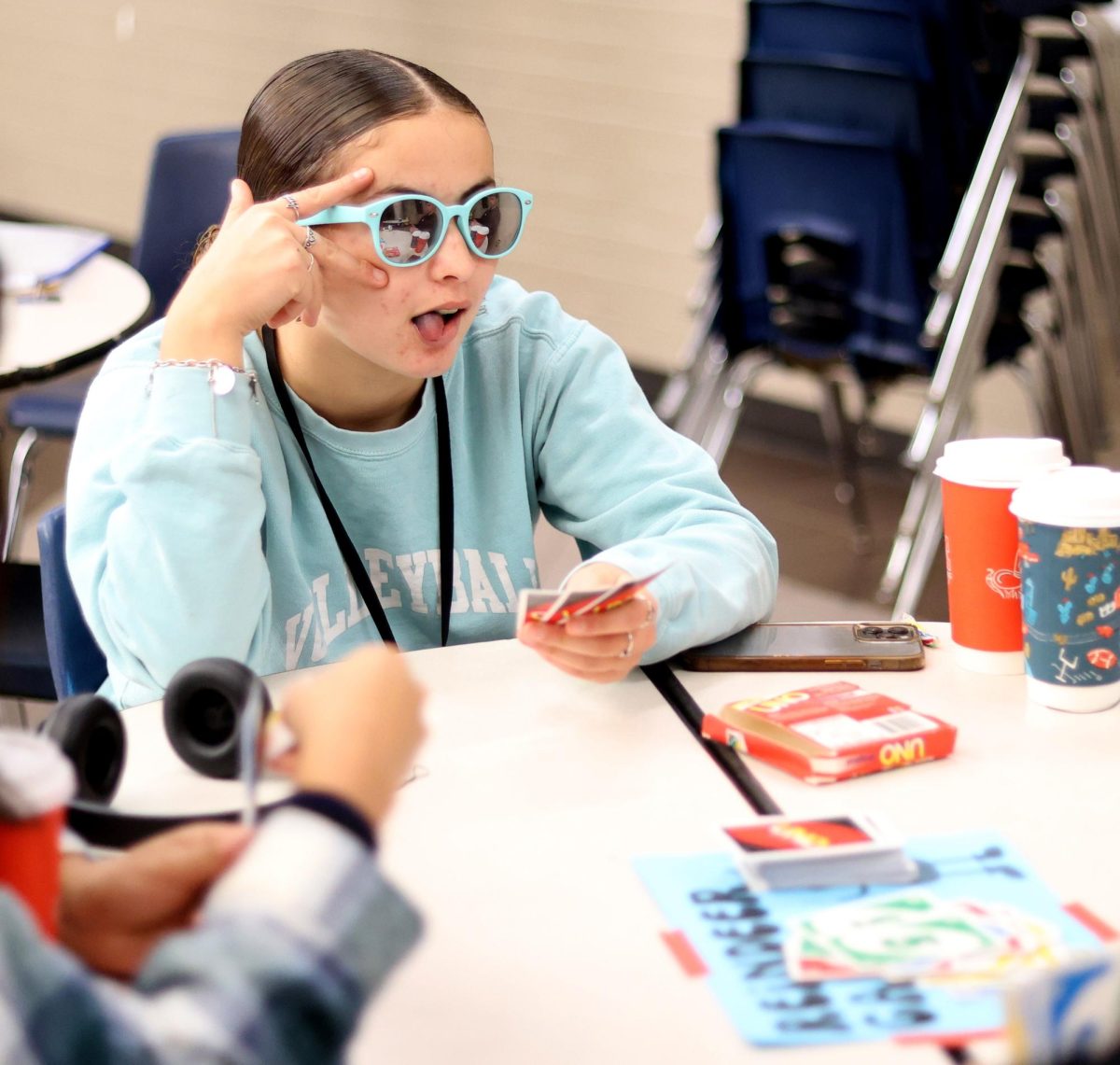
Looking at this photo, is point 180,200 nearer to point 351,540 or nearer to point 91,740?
point 351,540

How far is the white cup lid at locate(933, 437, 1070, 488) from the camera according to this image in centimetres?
127

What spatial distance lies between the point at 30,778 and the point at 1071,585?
821mm

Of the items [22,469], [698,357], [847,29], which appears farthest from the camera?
[698,357]

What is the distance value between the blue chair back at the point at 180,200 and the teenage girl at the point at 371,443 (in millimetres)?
1304

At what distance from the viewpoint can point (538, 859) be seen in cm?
102

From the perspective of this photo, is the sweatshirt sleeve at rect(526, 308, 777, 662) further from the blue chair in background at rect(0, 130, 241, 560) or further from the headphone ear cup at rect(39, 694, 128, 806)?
the blue chair in background at rect(0, 130, 241, 560)

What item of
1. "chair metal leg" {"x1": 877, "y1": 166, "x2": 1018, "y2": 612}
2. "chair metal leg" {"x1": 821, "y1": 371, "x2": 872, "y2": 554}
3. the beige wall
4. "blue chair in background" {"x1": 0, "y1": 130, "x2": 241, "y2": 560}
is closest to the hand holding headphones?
"blue chair in background" {"x1": 0, "y1": 130, "x2": 241, "y2": 560}

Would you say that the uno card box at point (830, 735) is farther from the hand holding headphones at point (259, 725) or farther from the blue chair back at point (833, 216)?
the blue chair back at point (833, 216)

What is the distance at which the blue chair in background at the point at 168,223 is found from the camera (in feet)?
9.34

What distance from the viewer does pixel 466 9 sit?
4.74 metres

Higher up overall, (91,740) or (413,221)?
(413,221)

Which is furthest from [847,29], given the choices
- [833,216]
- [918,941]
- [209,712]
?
[918,941]

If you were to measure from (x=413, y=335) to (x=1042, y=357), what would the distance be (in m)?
2.32

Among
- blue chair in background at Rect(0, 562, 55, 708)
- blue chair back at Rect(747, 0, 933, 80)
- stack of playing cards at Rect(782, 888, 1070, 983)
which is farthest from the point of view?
blue chair back at Rect(747, 0, 933, 80)
